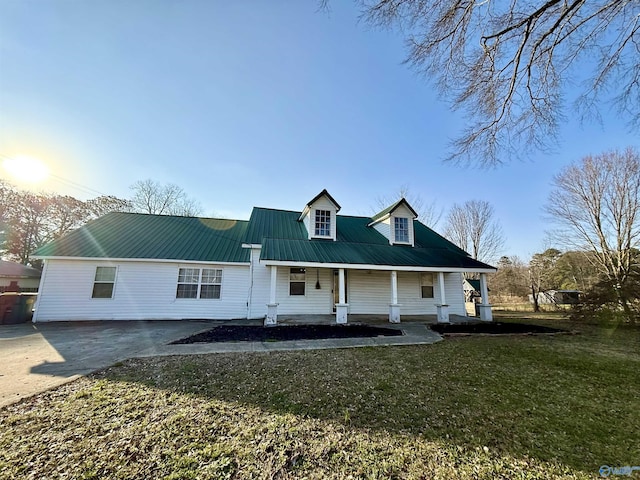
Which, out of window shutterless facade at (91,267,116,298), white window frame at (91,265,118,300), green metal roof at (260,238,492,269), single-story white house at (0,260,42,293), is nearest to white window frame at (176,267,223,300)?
white window frame at (91,265,118,300)

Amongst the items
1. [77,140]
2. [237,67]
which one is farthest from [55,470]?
[77,140]

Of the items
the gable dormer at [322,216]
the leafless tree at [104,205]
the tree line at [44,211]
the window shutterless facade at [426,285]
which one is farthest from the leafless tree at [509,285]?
the leafless tree at [104,205]

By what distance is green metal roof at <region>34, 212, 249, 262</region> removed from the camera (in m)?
11.0

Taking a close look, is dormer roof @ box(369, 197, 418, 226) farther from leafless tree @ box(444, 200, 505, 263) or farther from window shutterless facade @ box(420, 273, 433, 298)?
leafless tree @ box(444, 200, 505, 263)

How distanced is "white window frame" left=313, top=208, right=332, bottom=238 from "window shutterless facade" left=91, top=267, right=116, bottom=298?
30.3 feet

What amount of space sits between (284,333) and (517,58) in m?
9.40

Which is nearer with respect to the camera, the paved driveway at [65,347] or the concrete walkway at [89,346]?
the paved driveway at [65,347]

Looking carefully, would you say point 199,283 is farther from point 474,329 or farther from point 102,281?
point 474,329

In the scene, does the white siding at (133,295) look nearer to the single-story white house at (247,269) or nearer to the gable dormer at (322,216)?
the single-story white house at (247,269)

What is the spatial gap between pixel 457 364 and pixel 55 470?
21.0ft

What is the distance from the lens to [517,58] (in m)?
5.63

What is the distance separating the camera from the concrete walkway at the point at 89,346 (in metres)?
4.51

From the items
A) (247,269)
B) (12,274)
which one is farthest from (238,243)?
(12,274)

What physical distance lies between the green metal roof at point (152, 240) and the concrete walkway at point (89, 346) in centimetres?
293
